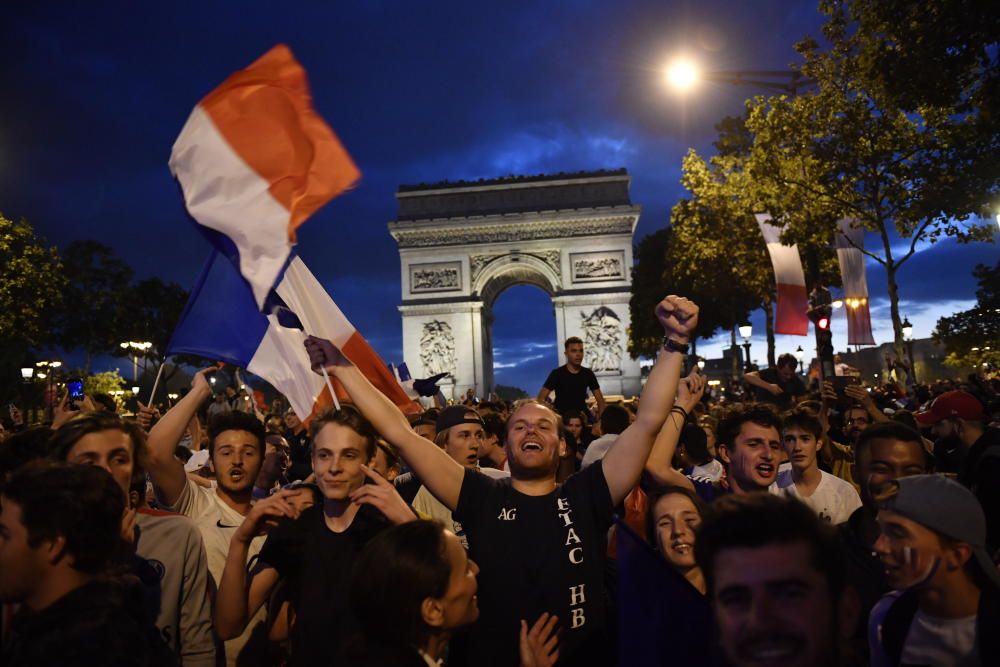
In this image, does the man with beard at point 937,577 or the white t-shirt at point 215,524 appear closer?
the man with beard at point 937,577

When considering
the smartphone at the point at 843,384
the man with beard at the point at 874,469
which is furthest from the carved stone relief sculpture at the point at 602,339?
the man with beard at the point at 874,469

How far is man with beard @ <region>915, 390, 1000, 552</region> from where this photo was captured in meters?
3.85

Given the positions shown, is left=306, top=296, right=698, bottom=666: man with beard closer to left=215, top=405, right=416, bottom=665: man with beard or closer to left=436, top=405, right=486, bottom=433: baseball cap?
left=215, top=405, right=416, bottom=665: man with beard

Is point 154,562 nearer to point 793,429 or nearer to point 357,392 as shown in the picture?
point 357,392

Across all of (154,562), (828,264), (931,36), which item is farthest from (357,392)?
(828,264)

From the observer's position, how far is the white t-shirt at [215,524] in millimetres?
3348

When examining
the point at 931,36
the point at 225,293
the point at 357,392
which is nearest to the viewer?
the point at 357,392

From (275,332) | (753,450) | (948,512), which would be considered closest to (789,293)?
(753,450)

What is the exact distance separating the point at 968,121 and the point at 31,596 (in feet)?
43.2

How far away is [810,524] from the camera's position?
1.72 metres

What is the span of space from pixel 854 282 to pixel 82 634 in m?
16.7

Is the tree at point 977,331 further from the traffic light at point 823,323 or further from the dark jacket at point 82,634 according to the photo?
the dark jacket at point 82,634

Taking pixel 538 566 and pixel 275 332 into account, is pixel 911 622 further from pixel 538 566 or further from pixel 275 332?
pixel 275 332

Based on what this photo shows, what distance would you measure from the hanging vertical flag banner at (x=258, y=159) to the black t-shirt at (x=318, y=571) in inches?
53.2
